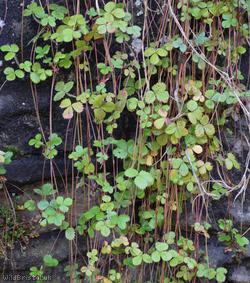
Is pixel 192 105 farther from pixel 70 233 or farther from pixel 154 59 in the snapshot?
pixel 70 233

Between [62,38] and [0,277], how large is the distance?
A: 83 centimetres

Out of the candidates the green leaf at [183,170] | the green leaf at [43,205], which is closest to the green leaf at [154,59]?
the green leaf at [183,170]

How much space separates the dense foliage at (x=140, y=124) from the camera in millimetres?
1475

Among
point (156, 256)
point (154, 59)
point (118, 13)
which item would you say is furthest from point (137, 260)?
point (118, 13)

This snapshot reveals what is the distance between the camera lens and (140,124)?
1483 millimetres

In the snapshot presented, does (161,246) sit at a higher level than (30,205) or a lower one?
lower

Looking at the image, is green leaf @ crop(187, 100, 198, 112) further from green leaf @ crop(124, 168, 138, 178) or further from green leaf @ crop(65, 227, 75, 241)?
green leaf @ crop(65, 227, 75, 241)

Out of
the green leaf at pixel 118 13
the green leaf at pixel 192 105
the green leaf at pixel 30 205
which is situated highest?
the green leaf at pixel 118 13

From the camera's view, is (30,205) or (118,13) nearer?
(118,13)

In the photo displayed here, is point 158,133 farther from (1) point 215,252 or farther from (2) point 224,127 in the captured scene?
(1) point 215,252

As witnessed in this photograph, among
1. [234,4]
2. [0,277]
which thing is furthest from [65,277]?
[234,4]

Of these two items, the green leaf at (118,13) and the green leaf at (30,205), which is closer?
the green leaf at (118,13)

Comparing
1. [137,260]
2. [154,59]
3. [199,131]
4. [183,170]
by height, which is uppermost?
[154,59]

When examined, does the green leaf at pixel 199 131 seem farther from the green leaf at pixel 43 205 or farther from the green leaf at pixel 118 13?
the green leaf at pixel 43 205
